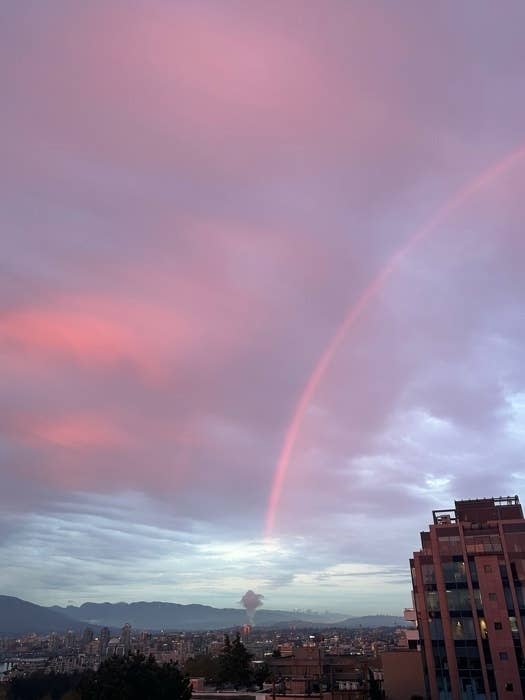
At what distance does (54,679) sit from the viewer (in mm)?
163500

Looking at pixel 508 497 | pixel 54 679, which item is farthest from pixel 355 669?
pixel 54 679

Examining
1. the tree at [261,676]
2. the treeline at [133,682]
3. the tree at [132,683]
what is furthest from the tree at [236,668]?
the tree at [132,683]

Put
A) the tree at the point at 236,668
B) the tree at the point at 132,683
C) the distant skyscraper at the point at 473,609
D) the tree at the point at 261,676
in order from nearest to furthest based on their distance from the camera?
the tree at the point at 132,683
the distant skyscraper at the point at 473,609
the tree at the point at 236,668
the tree at the point at 261,676

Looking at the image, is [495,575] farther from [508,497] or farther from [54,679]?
[54,679]

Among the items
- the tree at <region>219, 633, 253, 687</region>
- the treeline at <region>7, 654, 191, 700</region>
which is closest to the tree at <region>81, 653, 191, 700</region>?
the treeline at <region>7, 654, 191, 700</region>

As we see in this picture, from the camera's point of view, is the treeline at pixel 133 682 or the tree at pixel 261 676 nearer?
the treeline at pixel 133 682

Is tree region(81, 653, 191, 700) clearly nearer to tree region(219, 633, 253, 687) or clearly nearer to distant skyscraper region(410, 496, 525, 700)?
distant skyscraper region(410, 496, 525, 700)

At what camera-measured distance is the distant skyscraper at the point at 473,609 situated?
263ft

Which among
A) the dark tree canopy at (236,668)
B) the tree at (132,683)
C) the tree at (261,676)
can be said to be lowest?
the tree at (261,676)

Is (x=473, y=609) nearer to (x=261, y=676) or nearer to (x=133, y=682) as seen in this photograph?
(x=261, y=676)

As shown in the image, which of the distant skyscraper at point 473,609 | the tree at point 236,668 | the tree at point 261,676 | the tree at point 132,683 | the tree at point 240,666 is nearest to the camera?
the tree at point 132,683

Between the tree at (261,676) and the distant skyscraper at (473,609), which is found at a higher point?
the distant skyscraper at (473,609)

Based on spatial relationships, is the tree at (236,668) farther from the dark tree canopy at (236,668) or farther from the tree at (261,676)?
the tree at (261,676)

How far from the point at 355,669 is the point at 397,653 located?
20334 millimetres
